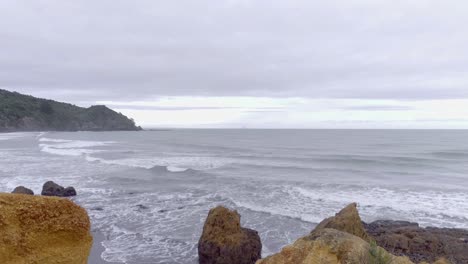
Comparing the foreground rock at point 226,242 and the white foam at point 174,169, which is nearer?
the foreground rock at point 226,242

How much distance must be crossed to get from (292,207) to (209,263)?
908 centimetres

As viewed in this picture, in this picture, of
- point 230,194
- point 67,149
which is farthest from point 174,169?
point 67,149

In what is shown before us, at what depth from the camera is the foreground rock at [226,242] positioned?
12312 millimetres

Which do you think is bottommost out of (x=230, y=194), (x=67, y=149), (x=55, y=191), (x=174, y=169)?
(x=230, y=194)

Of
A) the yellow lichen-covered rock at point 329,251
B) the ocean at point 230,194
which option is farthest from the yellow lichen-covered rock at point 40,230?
the ocean at point 230,194

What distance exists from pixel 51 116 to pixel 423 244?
5572 inches

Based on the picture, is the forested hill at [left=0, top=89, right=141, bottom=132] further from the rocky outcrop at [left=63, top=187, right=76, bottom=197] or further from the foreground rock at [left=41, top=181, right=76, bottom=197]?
the rocky outcrop at [left=63, top=187, right=76, bottom=197]

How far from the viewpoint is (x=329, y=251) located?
16.8 ft

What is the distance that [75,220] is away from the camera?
15.6ft

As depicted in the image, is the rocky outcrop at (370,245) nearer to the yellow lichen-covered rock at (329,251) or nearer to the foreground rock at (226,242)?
the yellow lichen-covered rock at (329,251)

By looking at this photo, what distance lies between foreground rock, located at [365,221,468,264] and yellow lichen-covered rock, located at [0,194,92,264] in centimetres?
1029

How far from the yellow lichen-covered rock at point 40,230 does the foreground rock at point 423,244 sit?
405 inches

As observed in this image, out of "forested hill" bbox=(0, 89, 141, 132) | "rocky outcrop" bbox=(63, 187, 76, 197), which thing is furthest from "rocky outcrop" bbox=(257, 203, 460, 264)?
"forested hill" bbox=(0, 89, 141, 132)

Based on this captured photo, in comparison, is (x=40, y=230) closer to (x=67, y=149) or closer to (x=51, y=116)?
(x=67, y=149)
